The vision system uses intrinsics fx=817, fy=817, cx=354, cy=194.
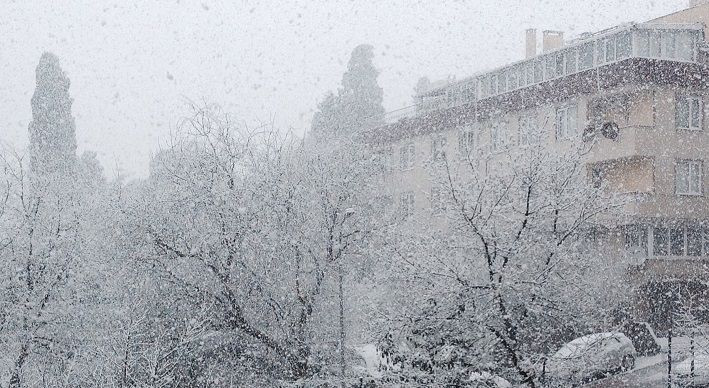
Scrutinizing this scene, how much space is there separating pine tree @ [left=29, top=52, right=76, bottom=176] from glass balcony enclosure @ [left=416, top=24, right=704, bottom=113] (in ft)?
80.0

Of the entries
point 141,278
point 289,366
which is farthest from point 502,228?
point 141,278

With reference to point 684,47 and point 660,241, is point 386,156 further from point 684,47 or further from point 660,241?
point 684,47

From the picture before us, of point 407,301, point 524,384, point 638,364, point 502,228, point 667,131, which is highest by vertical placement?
point 667,131

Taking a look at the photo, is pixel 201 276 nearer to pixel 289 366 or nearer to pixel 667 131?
pixel 289 366

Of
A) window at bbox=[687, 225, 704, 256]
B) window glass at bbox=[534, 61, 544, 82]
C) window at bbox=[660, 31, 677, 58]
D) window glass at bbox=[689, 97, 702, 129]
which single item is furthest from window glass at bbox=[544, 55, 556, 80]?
window at bbox=[687, 225, 704, 256]

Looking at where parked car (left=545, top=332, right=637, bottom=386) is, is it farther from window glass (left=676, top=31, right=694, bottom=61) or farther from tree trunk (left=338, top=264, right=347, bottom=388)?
window glass (left=676, top=31, right=694, bottom=61)

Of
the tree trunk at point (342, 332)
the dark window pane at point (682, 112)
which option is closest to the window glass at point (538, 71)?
the dark window pane at point (682, 112)

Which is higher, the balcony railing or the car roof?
the balcony railing

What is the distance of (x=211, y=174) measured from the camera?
18.4m

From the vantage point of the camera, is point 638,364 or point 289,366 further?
point 638,364

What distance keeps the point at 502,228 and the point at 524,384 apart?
9.86 ft

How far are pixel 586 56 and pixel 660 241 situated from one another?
24.7 feet

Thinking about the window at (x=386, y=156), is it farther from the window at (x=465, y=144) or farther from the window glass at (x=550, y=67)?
the window at (x=465, y=144)

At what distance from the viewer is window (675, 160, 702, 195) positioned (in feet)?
97.5
